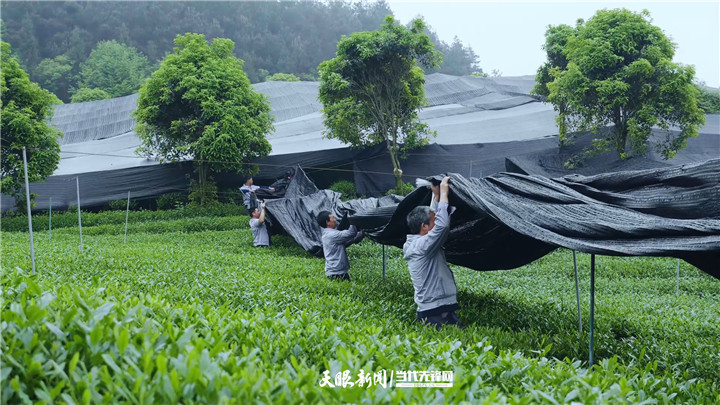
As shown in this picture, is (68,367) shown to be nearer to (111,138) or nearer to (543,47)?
(543,47)

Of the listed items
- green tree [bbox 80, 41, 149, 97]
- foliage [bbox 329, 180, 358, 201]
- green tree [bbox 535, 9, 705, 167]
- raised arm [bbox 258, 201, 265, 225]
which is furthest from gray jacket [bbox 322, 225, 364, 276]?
green tree [bbox 80, 41, 149, 97]

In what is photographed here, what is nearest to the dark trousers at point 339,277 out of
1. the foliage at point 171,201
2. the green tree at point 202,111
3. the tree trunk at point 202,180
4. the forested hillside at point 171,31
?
the green tree at point 202,111

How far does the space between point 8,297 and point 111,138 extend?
2824cm

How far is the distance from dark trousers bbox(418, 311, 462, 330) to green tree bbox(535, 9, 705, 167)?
13.9 metres

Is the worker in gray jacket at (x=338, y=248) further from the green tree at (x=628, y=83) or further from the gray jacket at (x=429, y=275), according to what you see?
the green tree at (x=628, y=83)

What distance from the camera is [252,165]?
21.5 m

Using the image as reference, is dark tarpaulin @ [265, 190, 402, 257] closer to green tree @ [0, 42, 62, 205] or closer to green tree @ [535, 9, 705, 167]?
green tree @ [535, 9, 705, 167]

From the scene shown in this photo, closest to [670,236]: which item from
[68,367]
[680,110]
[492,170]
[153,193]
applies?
[68,367]

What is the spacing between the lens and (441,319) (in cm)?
610

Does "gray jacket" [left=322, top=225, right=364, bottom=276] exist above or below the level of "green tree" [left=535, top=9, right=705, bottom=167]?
below

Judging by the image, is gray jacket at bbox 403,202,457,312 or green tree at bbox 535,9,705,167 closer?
gray jacket at bbox 403,202,457,312

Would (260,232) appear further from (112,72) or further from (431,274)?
(112,72)

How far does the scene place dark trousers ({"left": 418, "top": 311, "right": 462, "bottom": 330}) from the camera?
237 inches

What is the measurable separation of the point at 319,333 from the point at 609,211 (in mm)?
2738
